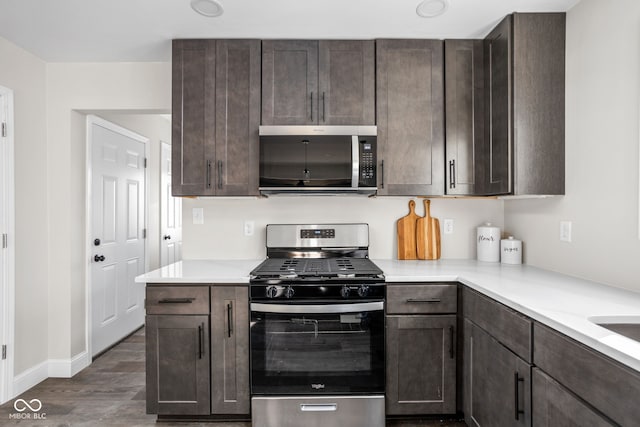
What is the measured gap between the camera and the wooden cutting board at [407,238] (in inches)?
105

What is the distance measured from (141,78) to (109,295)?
1.89 metres

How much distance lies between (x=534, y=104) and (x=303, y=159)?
137 cm

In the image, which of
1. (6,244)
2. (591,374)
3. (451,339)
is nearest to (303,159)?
(451,339)

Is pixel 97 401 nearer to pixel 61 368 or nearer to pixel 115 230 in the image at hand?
pixel 61 368

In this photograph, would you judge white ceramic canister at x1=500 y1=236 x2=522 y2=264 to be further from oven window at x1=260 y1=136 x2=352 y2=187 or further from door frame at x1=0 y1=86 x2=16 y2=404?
door frame at x1=0 y1=86 x2=16 y2=404

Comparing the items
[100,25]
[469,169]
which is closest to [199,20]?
Result: [100,25]

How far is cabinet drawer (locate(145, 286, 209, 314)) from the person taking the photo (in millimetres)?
2061

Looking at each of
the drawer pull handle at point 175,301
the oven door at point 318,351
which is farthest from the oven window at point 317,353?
the drawer pull handle at point 175,301

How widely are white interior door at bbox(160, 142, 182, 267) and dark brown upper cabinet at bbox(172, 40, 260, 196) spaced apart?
6.45ft

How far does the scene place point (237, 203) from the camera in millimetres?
2744

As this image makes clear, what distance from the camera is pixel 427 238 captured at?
2660 millimetres

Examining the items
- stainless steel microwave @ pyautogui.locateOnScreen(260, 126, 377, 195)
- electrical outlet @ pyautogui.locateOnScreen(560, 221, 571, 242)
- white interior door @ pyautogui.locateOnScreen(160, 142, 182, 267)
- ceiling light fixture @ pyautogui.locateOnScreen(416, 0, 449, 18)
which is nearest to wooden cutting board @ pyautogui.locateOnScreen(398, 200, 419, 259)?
stainless steel microwave @ pyautogui.locateOnScreen(260, 126, 377, 195)

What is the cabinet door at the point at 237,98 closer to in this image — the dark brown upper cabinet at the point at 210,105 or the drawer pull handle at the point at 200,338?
the dark brown upper cabinet at the point at 210,105

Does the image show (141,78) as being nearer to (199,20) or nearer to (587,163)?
(199,20)
